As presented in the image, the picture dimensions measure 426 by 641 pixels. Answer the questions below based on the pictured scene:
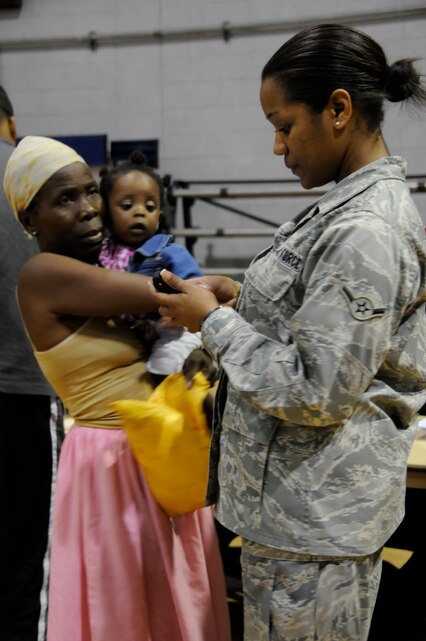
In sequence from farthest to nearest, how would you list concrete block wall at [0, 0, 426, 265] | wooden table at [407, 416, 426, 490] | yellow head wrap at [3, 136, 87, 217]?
concrete block wall at [0, 0, 426, 265], wooden table at [407, 416, 426, 490], yellow head wrap at [3, 136, 87, 217]

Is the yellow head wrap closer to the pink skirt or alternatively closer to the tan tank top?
the tan tank top

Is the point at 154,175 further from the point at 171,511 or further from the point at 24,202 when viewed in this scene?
the point at 171,511

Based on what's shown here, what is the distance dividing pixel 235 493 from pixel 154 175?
108cm

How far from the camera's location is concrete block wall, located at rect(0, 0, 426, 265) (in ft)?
16.2

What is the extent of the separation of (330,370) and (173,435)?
59 centimetres

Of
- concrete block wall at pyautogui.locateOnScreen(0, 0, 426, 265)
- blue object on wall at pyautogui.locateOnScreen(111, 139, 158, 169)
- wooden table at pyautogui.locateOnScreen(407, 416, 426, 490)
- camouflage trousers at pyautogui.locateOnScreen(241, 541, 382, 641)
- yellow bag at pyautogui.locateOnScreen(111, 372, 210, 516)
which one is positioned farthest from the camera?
blue object on wall at pyautogui.locateOnScreen(111, 139, 158, 169)

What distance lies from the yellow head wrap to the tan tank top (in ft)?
1.15

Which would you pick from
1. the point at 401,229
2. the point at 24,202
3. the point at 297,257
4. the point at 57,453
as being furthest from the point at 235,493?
the point at 57,453

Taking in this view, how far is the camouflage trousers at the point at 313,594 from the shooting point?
1065 millimetres

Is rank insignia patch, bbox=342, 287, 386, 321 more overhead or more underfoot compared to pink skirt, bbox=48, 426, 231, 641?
more overhead

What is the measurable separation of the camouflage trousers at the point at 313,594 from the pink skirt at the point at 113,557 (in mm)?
506

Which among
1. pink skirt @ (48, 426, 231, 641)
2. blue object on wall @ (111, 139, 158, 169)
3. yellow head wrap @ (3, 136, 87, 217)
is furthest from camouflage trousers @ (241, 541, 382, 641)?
blue object on wall @ (111, 139, 158, 169)

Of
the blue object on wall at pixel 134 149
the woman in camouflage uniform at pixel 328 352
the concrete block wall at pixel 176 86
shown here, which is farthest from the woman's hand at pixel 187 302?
the blue object on wall at pixel 134 149

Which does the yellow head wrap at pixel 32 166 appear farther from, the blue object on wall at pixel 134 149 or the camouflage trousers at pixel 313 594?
the blue object on wall at pixel 134 149
